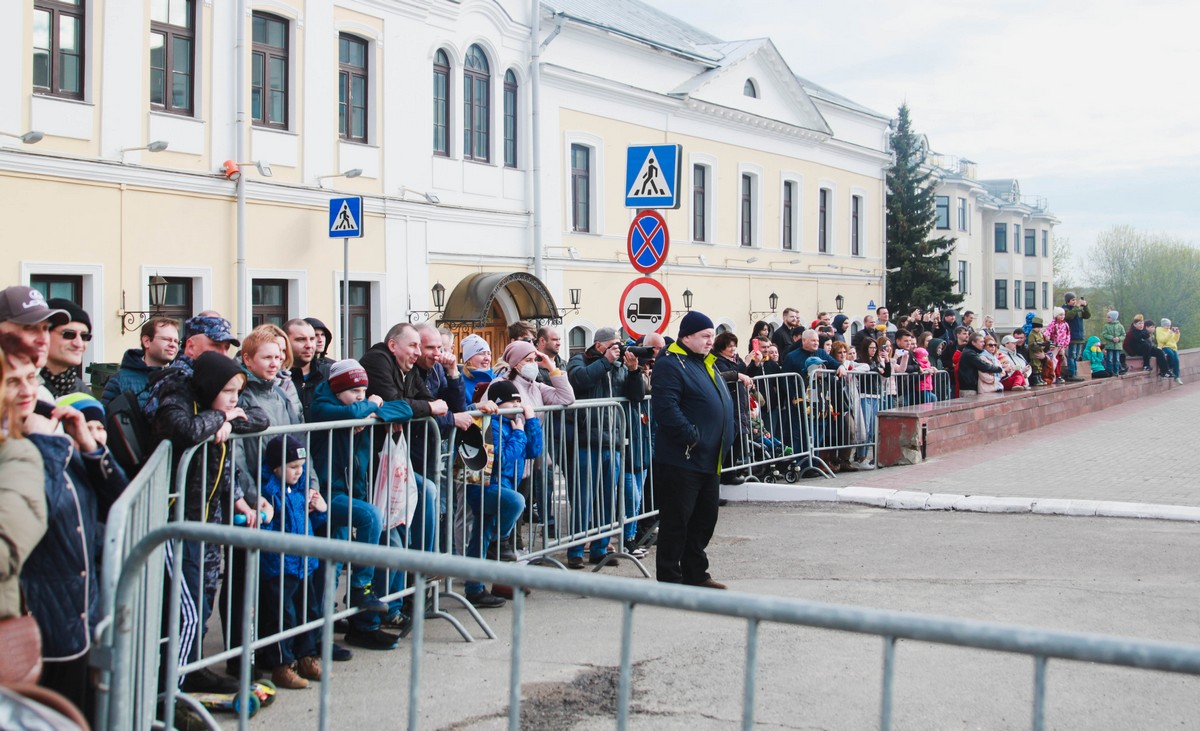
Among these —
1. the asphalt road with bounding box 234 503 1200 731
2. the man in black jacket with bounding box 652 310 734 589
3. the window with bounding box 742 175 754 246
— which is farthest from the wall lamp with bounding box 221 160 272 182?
the window with bounding box 742 175 754 246

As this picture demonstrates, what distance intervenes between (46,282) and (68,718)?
49.0ft

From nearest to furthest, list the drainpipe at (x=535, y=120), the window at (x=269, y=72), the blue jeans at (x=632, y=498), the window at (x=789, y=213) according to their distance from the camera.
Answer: the blue jeans at (x=632, y=498)
the window at (x=269, y=72)
the drainpipe at (x=535, y=120)
the window at (x=789, y=213)

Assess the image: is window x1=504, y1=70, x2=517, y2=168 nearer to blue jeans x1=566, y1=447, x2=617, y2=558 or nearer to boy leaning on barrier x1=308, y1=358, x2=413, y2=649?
blue jeans x1=566, y1=447, x2=617, y2=558

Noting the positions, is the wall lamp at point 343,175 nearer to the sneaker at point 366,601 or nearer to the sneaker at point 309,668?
the sneaker at point 366,601

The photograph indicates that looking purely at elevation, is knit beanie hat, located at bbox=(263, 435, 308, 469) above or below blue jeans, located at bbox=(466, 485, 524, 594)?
above

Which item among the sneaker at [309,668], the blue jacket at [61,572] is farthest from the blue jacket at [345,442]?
the blue jacket at [61,572]

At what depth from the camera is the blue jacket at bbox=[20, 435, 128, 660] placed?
3.81 metres

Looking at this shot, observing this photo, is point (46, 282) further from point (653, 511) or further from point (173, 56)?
point (653, 511)

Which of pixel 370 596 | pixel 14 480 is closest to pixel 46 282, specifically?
pixel 370 596

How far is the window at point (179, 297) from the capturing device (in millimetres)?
17431

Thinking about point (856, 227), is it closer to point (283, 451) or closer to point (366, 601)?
point (366, 601)

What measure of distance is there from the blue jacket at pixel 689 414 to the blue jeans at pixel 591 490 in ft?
2.16

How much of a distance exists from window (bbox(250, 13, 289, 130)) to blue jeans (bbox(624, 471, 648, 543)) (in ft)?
39.9

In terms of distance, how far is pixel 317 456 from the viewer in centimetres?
626
